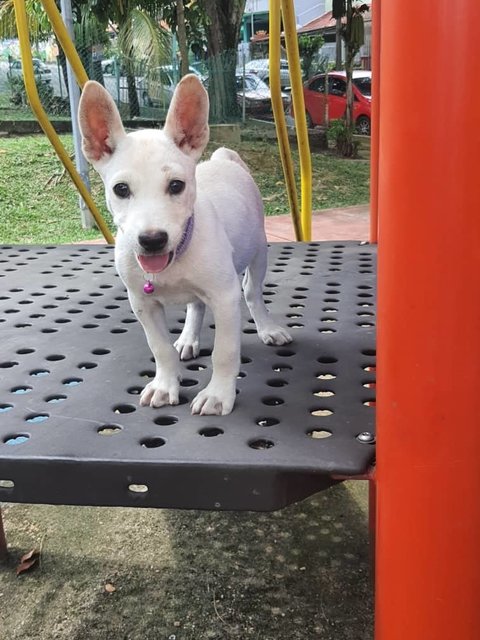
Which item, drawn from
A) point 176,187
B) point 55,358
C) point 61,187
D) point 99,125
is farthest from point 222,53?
point 176,187

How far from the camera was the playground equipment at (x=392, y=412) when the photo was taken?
2.71 ft

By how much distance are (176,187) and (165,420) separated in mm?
417

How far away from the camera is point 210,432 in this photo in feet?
4.00

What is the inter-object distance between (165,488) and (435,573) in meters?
0.41

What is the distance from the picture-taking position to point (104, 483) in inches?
43.1

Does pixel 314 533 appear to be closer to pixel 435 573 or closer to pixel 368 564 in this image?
pixel 368 564

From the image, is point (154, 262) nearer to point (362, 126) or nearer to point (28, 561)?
point (28, 561)

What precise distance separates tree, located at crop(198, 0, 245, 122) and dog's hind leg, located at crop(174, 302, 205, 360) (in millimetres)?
8385

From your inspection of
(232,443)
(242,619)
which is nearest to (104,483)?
(232,443)

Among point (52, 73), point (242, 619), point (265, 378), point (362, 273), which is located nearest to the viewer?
point (265, 378)

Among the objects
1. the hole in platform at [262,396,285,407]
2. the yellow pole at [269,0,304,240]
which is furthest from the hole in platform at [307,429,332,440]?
the yellow pole at [269,0,304,240]

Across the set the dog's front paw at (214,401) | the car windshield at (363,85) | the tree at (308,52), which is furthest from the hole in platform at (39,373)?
the car windshield at (363,85)

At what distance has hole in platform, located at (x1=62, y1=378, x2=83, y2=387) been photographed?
1452 millimetres

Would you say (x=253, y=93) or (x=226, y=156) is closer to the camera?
(x=226, y=156)
